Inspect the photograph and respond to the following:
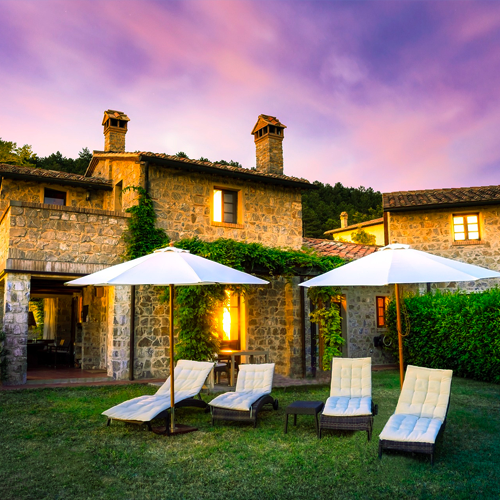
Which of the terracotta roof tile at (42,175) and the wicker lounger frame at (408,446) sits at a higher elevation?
the terracotta roof tile at (42,175)

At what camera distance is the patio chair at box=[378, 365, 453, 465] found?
4608 millimetres

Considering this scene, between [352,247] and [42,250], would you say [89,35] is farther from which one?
[352,247]

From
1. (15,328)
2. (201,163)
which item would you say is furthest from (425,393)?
(201,163)

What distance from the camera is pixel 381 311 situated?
15.9 meters

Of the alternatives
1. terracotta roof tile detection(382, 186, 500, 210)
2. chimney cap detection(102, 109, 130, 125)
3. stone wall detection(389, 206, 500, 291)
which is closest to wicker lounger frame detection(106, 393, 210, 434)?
chimney cap detection(102, 109, 130, 125)

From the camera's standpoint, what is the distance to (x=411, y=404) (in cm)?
567

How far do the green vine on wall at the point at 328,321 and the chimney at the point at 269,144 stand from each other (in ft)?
16.5

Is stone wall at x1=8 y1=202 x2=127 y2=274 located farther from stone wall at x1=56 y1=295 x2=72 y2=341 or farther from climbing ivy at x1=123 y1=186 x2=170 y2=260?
stone wall at x1=56 y1=295 x2=72 y2=341

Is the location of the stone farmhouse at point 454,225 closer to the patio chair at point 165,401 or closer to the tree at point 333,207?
the tree at point 333,207

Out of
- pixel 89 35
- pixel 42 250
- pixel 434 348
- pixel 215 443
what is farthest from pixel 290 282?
pixel 89 35

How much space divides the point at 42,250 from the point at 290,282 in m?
6.19

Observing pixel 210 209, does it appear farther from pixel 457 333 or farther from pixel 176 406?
pixel 457 333

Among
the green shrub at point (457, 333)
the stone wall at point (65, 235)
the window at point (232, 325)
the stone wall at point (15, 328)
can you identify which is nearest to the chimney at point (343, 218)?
the green shrub at point (457, 333)

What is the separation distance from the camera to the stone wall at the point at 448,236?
16.3 meters
